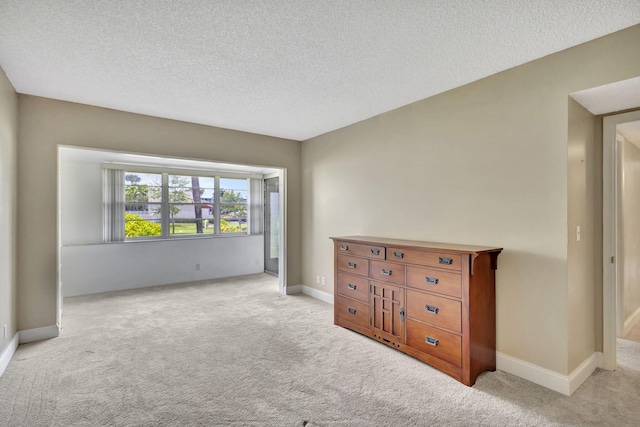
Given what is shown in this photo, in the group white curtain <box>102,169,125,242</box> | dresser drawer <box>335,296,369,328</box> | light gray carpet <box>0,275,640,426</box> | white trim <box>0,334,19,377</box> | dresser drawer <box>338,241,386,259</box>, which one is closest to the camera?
light gray carpet <box>0,275,640,426</box>

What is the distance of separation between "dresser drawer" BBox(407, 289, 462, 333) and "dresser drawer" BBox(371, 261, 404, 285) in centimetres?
17

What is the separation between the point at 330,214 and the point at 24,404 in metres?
3.69

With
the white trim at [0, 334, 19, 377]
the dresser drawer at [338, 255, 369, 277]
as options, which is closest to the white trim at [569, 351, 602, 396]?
the dresser drawer at [338, 255, 369, 277]

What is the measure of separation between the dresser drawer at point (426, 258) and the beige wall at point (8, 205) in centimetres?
354

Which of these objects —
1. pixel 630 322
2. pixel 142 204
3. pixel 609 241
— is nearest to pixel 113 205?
pixel 142 204

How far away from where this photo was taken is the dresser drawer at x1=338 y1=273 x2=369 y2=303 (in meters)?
3.42

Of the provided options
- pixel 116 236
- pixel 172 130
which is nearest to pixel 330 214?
pixel 172 130

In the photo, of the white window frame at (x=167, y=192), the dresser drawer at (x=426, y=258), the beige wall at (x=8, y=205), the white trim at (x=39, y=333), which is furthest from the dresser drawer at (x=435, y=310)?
the white window frame at (x=167, y=192)

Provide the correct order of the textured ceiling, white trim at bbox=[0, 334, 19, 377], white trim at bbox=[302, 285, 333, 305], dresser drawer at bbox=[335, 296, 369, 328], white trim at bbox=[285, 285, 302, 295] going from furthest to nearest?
white trim at bbox=[285, 285, 302, 295], white trim at bbox=[302, 285, 333, 305], dresser drawer at bbox=[335, 296, 369, 328], white trim at bbox=[0, 334, 19, 377], the textured ceiling

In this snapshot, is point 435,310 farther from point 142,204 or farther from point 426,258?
point 142,204

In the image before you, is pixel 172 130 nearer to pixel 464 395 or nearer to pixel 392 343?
pixel 392 343

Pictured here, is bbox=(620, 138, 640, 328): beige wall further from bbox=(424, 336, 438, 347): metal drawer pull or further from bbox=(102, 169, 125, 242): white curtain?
bbox=(102, 169, 125, 242): white curtain

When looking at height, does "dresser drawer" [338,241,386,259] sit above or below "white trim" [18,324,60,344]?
above

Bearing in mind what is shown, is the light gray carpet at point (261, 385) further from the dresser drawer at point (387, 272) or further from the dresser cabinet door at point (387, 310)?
the dresser drawer at point (387, 272)
